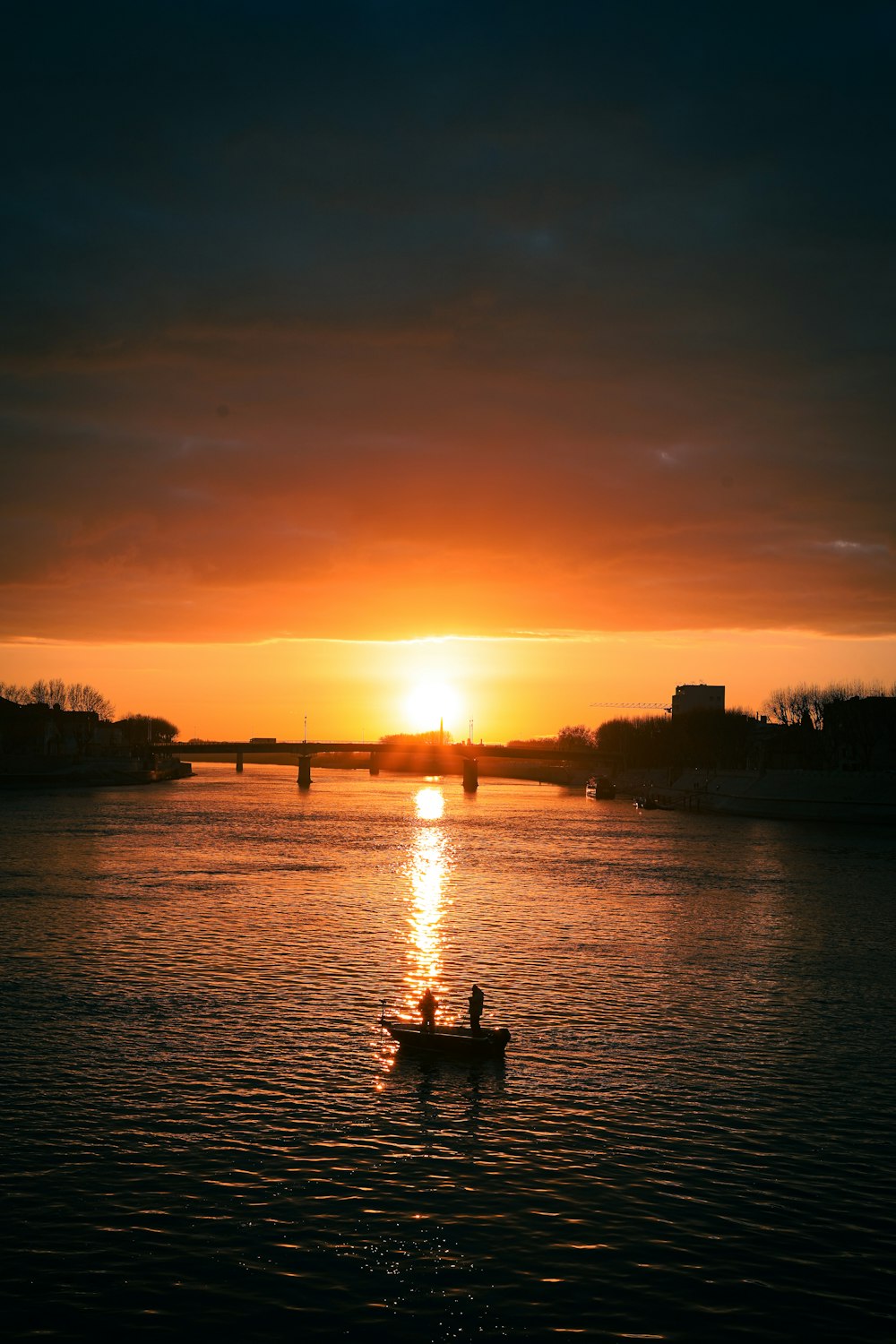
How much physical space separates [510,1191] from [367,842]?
109195 mm

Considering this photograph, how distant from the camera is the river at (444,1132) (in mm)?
21969

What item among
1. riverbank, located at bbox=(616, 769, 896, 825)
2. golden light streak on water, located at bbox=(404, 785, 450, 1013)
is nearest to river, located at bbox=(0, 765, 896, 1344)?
golden light streak on water, located at bbox=(404, 785, 450, 1013)

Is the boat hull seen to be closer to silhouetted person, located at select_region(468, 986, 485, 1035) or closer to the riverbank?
silhouetted person, located at select_region(468, 986, 485, 1035)

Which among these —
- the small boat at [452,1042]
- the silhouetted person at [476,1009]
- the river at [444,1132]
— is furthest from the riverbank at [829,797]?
the small boat at [452,1042]

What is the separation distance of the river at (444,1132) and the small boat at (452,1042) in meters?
0.67

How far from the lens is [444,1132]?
31.6 meters

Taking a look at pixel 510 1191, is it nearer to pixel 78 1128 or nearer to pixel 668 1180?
pixel 668 1180

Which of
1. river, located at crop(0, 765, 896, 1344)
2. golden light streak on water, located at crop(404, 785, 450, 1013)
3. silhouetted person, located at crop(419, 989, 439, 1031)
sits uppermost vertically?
silhouetted person, located at crop(419, 989, 439, 1031)

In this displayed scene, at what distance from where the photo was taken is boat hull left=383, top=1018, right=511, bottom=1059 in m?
38.8

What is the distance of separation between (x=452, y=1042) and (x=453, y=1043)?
0.06 meters

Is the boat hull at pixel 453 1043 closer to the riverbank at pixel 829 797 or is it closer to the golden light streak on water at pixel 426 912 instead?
the golden light streak on water at pixel 426 912

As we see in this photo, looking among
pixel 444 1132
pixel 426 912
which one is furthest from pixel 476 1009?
pixel 426 912

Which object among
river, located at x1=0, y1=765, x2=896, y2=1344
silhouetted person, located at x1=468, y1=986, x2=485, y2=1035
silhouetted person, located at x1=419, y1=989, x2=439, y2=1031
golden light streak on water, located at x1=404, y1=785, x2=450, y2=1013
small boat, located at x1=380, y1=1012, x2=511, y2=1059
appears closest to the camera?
river, located at x1=0, y1=765, x2=896, y2=1344

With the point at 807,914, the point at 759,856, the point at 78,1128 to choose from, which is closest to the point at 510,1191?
the point at 78,1128
